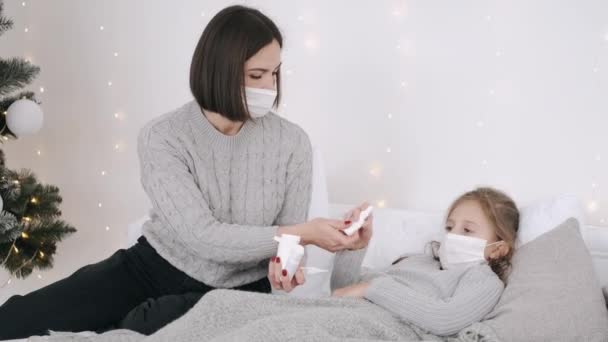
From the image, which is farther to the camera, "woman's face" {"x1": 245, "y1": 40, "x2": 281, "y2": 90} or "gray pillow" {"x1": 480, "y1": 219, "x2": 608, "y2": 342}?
"woman's face" {"x1": 245, "y1": 40, "x2": 281, "y2": 90}

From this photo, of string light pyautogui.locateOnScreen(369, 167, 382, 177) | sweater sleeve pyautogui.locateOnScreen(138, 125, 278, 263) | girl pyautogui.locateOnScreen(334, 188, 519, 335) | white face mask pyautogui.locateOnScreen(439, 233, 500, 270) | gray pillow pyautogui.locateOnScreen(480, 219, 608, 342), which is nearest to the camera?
gray pillow pyautogui.locateOnScreen(480, 219, 608, 342)

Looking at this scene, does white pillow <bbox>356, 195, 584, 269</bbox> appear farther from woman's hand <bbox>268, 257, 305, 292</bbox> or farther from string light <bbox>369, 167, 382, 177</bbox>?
woman's hand <bbox>268, 257, 305, 292</bbox>

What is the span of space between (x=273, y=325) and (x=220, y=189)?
1.86ft

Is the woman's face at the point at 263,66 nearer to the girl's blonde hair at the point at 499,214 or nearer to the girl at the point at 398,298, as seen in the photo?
the girl at the point at 398,298

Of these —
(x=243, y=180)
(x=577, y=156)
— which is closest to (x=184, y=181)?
(x=243, y=180)

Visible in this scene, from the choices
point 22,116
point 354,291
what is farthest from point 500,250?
point 22,116

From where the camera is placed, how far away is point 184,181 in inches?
64.4

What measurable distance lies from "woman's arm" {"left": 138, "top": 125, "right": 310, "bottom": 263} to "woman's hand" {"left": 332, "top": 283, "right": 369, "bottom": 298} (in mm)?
206

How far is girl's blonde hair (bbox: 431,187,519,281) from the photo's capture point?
175 centimetres

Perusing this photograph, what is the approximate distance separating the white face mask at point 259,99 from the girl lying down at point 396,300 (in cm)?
36

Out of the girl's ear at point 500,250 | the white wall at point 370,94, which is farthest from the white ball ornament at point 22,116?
the girl's ear at point 500,250

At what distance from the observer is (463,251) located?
5.67 ft

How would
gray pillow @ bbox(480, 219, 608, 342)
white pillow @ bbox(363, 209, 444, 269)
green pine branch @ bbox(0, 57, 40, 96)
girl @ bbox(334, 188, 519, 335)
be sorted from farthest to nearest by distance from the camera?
green pine branch @ bbox(0, 57, 40, 96) → white pillow @ bbox(363, 209, 444, 269) → girl @ bbox(334, 188, 519, 335) → gray pillow @ bbox(480, 219, 608, 342)

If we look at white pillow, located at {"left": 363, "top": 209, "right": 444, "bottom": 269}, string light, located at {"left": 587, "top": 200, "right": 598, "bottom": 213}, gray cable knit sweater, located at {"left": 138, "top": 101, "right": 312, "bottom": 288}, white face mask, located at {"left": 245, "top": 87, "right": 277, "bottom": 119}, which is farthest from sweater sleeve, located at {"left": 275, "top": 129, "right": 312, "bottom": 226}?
string light, located at {"left": 587, "top": 200, "right": 598, "bottom": 213}
